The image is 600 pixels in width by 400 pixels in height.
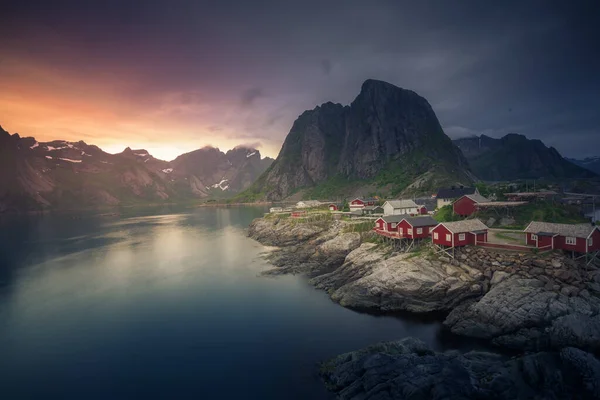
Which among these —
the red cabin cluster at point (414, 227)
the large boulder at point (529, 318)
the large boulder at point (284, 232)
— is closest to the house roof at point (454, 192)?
the large boulder at point (284, 232)

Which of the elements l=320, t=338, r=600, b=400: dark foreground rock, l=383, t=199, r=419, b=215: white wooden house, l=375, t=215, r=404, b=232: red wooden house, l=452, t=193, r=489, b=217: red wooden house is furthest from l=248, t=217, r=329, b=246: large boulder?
l=320, t=338, r=600, b=400: dark foreground rock

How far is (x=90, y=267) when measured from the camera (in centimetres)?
6762

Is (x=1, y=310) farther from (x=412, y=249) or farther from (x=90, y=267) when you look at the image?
(x=412, y=249)

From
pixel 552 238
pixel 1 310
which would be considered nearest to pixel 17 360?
pixel 1 310

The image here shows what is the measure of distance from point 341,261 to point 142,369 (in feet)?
127

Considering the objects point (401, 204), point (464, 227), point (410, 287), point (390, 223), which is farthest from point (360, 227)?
point (410, 287)

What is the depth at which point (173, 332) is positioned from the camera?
118 ft

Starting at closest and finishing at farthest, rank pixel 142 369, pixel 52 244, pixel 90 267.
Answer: pixel 142 369, pixel 90 267, pixel 52 244

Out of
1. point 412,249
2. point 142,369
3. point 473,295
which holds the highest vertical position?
point 412,249

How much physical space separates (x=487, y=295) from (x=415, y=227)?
58.8ft

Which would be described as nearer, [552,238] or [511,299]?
[511,299]

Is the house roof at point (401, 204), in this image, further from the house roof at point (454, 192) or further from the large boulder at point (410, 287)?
the large boulder at point (410, 287)

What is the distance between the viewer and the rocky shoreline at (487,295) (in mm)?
27281

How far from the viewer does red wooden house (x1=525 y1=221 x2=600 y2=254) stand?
35844mm
